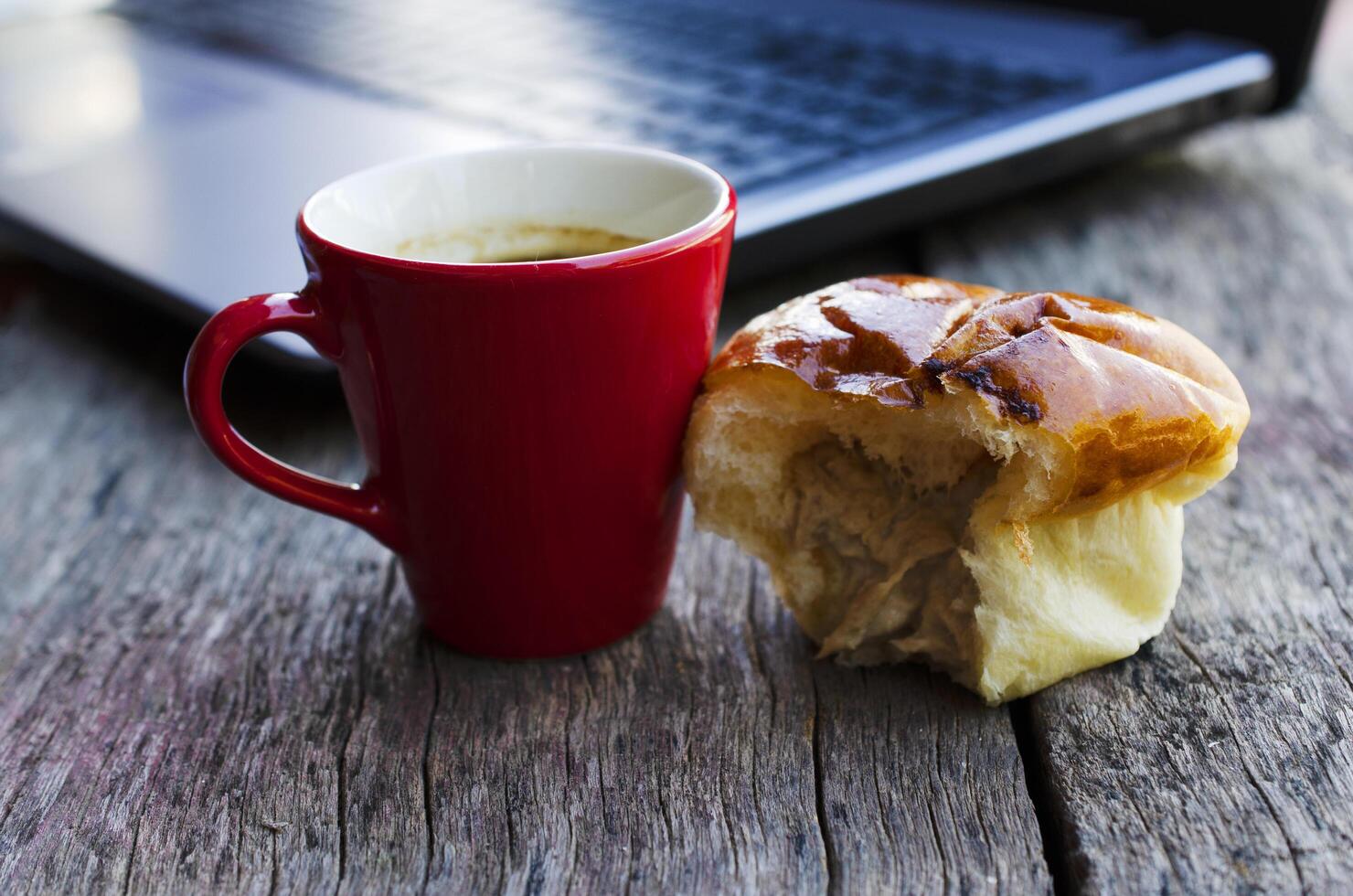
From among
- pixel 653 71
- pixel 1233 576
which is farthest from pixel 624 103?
pixel 1233 576

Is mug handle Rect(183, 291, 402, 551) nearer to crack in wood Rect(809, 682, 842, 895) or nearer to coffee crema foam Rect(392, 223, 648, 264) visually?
coffee crema foam Rect(392, 223, 648, 264)

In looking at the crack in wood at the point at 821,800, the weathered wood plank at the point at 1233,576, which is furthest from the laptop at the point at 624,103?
the crack in wood at the point at 821,800

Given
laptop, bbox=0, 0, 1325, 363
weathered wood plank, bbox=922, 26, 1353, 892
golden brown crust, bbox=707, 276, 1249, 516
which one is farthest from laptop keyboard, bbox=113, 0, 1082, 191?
golden brown crust, bbox=707, 276, 1249, 516

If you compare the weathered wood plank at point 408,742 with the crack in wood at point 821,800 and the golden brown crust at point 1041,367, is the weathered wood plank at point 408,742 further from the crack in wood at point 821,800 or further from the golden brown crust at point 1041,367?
the golden brown crust at point 1041,367

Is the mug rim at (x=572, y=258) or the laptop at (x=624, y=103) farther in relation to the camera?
the laptop at (x=624, y=103)

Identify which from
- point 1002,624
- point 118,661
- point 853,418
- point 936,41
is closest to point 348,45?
point 936,41

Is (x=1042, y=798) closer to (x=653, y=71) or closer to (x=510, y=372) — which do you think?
(x=510, y=372)

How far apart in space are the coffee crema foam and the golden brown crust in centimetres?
16

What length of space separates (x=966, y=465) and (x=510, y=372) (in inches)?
13.5

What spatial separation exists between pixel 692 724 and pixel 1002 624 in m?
0.24

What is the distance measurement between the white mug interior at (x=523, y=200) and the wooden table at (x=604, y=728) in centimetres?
31

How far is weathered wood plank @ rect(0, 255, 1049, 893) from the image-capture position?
2.51 feet

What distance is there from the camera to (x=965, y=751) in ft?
2.77

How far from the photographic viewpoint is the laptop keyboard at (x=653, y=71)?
5.29ft
